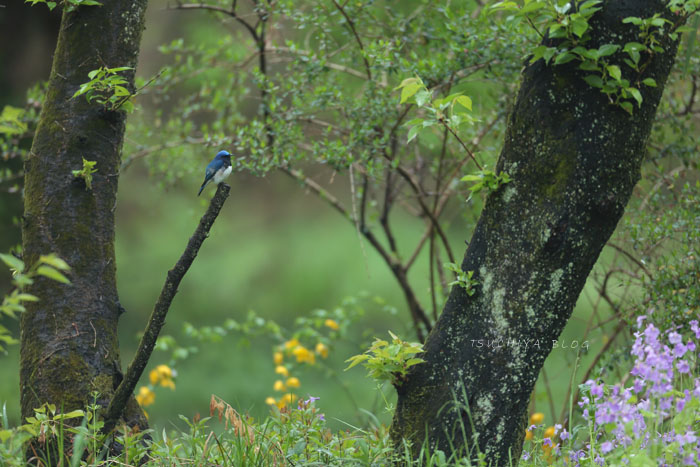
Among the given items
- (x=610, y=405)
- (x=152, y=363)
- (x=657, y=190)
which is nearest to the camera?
(x=610, y=405)

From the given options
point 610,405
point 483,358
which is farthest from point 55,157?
point 610,405

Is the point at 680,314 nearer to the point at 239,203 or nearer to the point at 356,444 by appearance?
the point at 356,444

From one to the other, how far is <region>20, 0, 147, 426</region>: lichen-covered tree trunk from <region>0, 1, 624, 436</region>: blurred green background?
4328mm

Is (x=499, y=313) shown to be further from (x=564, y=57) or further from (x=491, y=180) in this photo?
(x=564, y=57)

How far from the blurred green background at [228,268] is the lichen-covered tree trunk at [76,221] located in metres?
4.33

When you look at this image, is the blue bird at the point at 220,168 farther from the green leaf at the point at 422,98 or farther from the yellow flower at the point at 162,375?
the yellow flower at the point at 162,375

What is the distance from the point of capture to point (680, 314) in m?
2.66

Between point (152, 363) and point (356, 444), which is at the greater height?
point (152, 363)

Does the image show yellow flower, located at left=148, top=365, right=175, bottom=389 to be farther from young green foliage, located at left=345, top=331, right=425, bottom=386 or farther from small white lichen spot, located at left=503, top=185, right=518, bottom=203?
small white lichen spot, located at left=503, top=185, right=518, bottom=203

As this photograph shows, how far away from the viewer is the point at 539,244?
6.59ft

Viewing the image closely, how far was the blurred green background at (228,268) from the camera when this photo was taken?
7.53m

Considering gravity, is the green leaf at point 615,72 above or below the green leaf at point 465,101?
above

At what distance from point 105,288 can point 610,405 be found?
1.66 m

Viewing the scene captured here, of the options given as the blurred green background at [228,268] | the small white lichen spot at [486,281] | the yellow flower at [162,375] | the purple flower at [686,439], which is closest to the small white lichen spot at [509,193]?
the small white lichen spot at [486,281]
